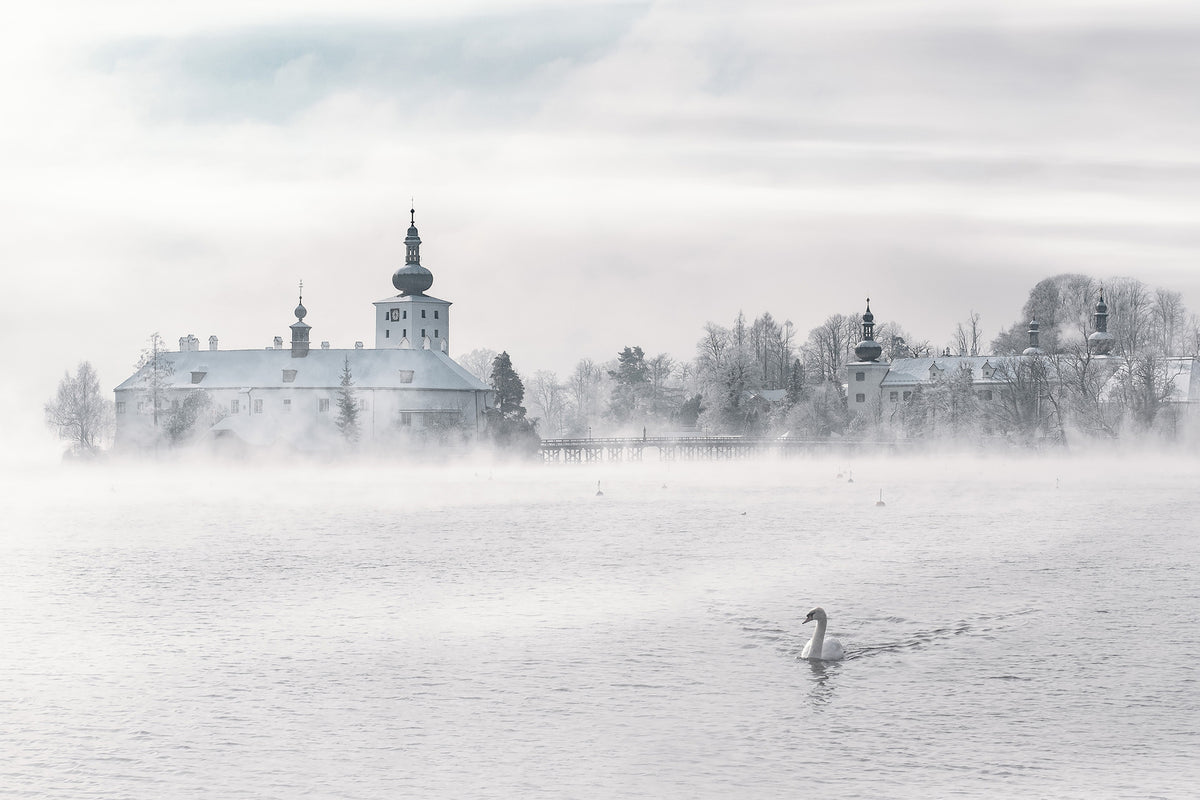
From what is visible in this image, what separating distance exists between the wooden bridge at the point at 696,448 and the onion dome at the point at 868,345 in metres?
16.7

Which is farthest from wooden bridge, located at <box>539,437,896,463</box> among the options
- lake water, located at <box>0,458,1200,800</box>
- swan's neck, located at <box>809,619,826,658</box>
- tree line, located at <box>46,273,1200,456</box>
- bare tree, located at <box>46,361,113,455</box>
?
swan's neck, located at <box>809,619,826,658</box>

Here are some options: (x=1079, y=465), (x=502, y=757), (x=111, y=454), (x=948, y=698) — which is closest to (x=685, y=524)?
(x=948, y=698)

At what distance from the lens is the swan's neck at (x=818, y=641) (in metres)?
27.3

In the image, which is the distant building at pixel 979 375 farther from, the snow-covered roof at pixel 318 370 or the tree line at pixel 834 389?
the snow-covered roof at pixel 318 370

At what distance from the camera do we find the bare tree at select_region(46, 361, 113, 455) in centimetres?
13875

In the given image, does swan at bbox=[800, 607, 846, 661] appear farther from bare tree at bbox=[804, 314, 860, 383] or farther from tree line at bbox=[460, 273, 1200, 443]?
bare tree at bbox=[804, 314, 860, 383]

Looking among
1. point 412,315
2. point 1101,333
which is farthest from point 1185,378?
point 412,315

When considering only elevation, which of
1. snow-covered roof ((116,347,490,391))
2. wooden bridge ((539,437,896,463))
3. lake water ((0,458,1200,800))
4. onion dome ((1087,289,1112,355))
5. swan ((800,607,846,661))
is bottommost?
lake water ((0,458,1200,800))

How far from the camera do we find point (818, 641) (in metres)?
27.5

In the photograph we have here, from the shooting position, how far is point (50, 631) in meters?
32.2

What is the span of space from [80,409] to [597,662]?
121365 millimetres

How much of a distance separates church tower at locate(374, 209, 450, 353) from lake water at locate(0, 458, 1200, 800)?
286 ft

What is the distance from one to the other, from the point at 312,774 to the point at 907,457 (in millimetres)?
119022

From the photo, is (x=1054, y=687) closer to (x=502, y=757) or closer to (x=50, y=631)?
(x=502, y=757)
